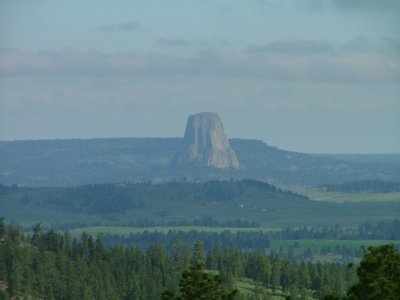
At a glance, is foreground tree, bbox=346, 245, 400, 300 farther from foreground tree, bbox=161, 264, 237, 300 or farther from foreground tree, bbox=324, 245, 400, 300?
foreground tree, bbox=161, 264, 237, 300

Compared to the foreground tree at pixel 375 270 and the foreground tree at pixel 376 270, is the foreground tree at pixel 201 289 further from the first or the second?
the foreground tree at pixel 376 270

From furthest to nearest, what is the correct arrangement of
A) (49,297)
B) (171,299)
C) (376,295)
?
(49,297), (171,299), (376,295)

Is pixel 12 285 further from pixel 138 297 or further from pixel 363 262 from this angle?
pixel 363 262

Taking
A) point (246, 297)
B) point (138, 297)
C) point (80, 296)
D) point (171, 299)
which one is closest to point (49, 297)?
point (80, 296)

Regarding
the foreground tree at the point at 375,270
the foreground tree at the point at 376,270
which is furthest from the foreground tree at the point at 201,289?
the foreground tree at the point at 376,270

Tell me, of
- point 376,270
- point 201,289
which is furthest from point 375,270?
point 201,289

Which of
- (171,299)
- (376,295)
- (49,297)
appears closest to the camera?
(376,295)

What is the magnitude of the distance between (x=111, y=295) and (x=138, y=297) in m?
5.18

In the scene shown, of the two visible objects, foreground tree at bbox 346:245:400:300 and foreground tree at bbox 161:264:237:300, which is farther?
foreground tree at bbox 161:264:237:300

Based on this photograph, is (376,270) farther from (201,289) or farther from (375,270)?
(201,289)

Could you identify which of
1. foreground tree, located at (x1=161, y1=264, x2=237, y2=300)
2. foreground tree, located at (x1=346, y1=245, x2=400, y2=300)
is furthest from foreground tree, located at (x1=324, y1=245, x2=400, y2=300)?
foreground tree, located at (x1=161, y1=264, x2=237, y2=300)

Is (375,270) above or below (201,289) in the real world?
above

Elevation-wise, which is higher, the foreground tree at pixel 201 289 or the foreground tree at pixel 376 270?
the foreground tree at pixel 376 270

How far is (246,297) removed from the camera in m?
197
